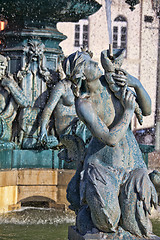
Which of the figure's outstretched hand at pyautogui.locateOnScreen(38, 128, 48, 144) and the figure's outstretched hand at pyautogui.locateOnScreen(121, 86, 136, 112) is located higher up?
the figure's outstretched hand at pyautogui.locateOnScreen(121, 86, 136, 112)

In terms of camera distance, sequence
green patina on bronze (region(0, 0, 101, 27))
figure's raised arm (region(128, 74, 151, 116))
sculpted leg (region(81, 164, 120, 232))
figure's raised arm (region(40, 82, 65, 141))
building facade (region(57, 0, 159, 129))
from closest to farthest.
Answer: sculpted leg (region(81, 164, 120, 232)), figure's raised arm (region(128, 74, 151, 116)), figure's raised arm (region(40, 82, 65, 141)), green patina on bronze (region(0, 0, 101, 27)), building facade (region(57, 0, 159, 129))

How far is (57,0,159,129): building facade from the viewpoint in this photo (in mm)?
30500

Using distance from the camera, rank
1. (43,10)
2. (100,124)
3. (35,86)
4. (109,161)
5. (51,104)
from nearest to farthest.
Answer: (100,124) < (109,161) < (51,104) < (43,10) < (35,86)

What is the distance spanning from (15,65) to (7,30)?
1.92 feet

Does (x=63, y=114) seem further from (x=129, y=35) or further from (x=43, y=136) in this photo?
(x=129, y=35)

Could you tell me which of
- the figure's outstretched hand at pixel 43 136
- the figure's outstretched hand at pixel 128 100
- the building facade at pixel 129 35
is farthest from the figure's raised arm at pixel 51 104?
the building facade at pixel 129 35

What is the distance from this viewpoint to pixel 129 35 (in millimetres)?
31453

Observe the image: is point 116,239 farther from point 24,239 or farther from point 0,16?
point 0,16

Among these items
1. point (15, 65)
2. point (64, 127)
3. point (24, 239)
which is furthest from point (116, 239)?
point (15, 65)

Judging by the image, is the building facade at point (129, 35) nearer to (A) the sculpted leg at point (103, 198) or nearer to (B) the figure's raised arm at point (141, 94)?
(B) the figure's raised arm at point (141, 94)

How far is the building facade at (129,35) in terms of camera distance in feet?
100

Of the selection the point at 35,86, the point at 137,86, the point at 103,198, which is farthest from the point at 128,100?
the point at 35,86

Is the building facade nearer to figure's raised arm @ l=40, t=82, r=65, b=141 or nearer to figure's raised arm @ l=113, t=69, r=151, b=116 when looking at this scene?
figure's raised arm @ l=40, t=82, r=65, b=141

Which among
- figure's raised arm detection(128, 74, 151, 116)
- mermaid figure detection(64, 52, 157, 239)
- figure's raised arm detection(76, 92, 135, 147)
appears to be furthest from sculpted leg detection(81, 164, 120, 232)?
figure's raised arm detection(128, 74, 151, 116)
